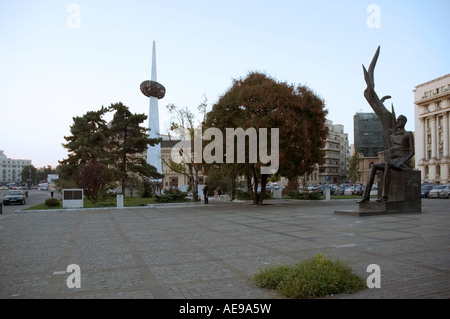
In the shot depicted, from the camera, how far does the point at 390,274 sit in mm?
6336

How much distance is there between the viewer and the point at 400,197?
17828mm

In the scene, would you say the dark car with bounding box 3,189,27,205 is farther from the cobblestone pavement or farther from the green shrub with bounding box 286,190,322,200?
the green shrub with bounding box 286,190,322,200

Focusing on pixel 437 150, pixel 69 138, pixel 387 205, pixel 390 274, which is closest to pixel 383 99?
pixel 387 205

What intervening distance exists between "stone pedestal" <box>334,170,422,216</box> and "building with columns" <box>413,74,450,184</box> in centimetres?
5733

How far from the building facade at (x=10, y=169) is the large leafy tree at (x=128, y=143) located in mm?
151790

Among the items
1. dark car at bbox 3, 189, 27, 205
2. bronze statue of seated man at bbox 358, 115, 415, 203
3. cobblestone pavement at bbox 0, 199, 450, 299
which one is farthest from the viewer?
dark car at bbox 3, 189, 27, 205

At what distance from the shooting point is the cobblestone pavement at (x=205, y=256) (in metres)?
5.71

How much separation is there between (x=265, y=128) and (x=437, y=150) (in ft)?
208

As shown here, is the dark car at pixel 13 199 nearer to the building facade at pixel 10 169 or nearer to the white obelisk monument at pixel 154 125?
the white obelisk monument at pixel 154 125

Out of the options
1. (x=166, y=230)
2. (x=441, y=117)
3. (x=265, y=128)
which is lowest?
(x=166, y=230)

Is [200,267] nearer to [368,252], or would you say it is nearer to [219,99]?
[368,252]

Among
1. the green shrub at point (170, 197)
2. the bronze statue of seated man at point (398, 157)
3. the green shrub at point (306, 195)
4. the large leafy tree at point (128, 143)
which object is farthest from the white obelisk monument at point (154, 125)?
the bronze statue of seated man at point (398, 157)

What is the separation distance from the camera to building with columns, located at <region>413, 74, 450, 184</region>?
70062 millimetres

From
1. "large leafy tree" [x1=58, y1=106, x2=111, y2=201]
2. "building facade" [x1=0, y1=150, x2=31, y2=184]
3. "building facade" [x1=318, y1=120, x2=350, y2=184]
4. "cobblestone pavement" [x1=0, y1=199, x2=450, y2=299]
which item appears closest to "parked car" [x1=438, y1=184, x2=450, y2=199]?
"cobblestone pavement" [x1=0, y1=199, x2=450, y2=299]
